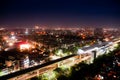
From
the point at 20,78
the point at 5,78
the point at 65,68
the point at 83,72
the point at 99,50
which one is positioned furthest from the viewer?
the point at 99,50

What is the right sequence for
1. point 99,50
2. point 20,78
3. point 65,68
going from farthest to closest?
point 99,50 < point 65,68 < point 20,78

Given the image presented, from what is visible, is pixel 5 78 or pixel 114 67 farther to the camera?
pixel 114 67

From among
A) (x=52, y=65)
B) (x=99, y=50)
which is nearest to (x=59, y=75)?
(x=52, y=65)

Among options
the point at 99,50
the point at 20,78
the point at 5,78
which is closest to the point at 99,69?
the point at 20,78

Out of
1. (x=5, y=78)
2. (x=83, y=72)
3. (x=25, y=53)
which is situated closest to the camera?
(x=5, y=78)

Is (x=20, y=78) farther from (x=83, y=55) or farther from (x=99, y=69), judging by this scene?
(x=83, y=55)

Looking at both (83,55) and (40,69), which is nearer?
(40,69)

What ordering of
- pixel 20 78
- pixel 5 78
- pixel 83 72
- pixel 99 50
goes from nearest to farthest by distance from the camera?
pixel 5 78 → pixel 20 78 → pixel 83 72 → pixel 99 50

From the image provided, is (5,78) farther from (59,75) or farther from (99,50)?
(99,50)
